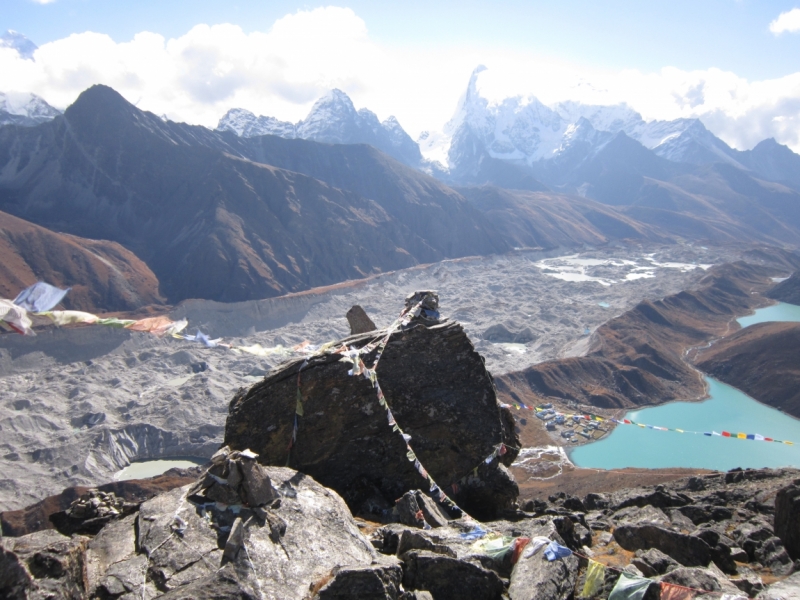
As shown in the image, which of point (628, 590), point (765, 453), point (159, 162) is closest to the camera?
point (628, 590)

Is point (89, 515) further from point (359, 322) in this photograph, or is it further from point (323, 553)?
point (359, 322)

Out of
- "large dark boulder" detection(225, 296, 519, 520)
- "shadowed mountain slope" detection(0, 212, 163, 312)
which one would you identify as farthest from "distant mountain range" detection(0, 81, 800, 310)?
"large dark boulder" detection(225, 296, 519, 520)

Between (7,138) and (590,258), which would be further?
(590,258)

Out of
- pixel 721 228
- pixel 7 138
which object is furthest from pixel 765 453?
pixel 721 228

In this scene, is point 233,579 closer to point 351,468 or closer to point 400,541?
point 400,541

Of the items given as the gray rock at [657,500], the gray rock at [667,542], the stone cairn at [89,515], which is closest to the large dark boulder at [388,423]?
the stone cairn at [89,515]

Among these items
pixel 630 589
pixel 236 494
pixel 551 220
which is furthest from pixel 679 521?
pixel 551 220
